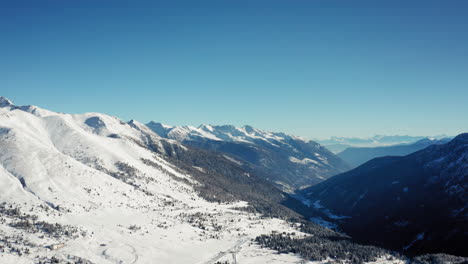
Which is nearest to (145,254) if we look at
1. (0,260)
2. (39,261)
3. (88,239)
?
(88,239)

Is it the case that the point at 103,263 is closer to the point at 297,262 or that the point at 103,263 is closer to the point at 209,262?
the point at 209,262

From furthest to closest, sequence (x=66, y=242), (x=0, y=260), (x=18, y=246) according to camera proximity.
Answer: (x=66, y=242) < (x=18, y=246) < (x=0, y=260)

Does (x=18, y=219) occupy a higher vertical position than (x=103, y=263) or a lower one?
higher

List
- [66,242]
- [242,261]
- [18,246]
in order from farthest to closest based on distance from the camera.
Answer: [242,261] < [66,242] < [18,246]

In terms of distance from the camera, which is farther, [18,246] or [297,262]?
[297,262]

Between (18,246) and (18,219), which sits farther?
(18,219)

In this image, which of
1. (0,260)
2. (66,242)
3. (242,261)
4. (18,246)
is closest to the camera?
(0,260)

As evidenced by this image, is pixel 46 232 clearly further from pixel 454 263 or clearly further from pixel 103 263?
pixel 454 263

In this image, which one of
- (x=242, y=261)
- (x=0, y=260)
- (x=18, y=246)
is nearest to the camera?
(x=0, y=260)

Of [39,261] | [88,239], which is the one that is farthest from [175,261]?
[39,261]
